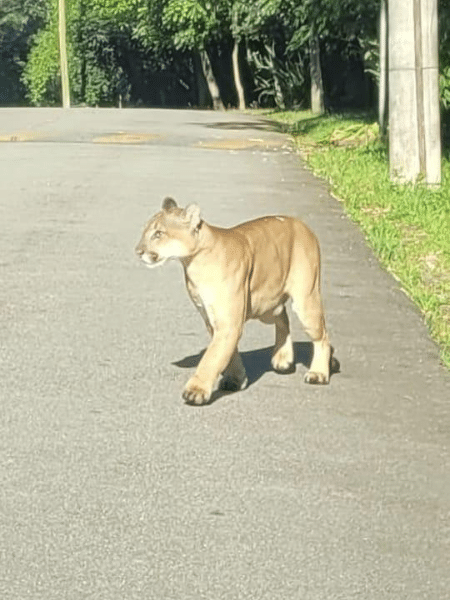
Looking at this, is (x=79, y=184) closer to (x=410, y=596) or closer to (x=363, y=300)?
(x=363, y=300)

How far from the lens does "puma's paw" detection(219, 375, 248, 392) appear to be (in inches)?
313

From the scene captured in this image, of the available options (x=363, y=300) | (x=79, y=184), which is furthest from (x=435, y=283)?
(x=79, y=184)

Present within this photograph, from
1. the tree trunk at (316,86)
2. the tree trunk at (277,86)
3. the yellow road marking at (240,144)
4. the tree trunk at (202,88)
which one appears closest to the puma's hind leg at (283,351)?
the yellow road marking at (240,144)

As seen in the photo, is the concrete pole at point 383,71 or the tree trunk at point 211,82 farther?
the tree trunk at point 211,82

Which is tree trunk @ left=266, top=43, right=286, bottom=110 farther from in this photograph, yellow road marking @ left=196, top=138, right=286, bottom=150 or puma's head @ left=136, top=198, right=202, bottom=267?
puma's head @ left=136, top=198, right=202, bottom=267

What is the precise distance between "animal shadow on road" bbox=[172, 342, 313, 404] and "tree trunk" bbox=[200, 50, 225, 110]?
4985 cm

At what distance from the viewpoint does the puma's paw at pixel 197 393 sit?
7.50m

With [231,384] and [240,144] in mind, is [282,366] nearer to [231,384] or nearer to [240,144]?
[231,384]

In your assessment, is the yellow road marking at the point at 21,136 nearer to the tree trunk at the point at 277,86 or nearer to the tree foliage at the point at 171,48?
the tree foliage at the point at 171,48

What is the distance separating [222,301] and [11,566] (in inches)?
93.0

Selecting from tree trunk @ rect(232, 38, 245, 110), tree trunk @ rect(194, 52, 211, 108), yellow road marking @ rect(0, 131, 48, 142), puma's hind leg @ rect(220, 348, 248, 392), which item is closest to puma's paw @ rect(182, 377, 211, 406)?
puma's hind leg @ rect(220, 348, 248, 392)

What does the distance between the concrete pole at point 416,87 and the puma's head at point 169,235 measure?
10.3 metres

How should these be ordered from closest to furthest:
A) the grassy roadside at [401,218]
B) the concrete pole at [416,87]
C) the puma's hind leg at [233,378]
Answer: the puma's hind leg at [233,378] → the grassy roadside at [401,218] → the concrete pole at [416,87]

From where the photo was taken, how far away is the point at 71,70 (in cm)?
7162
